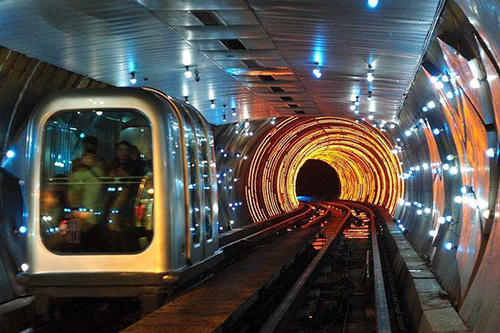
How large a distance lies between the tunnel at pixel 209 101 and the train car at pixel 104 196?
2 cm

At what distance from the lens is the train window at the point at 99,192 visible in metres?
8.20

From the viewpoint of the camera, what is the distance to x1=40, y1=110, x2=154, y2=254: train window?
8203 millimetres

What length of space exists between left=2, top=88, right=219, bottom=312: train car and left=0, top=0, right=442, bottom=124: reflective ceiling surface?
1.39m

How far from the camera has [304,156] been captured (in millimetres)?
49812

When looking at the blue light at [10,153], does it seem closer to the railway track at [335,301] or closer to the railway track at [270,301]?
the railway track at [270,301]

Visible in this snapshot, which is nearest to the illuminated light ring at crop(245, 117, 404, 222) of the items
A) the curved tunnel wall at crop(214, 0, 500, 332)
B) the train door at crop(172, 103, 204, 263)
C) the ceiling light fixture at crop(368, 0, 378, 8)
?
the curved tunnel wall at crop(214, 0, 500, 332)

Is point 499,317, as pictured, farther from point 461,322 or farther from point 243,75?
point 243,75

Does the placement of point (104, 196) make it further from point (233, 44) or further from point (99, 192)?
point (233, 44)

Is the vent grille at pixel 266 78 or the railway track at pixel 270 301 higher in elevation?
the vent grille at pixel 266 78

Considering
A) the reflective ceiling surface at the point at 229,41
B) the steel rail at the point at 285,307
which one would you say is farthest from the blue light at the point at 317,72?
the steel rail at the point at 285,307

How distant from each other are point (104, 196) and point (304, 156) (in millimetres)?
41883

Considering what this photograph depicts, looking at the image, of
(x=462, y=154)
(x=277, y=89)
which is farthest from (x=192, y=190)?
(x=277, y=89)

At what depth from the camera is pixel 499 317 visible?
5.99 metres

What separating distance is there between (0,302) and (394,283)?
8222mm
